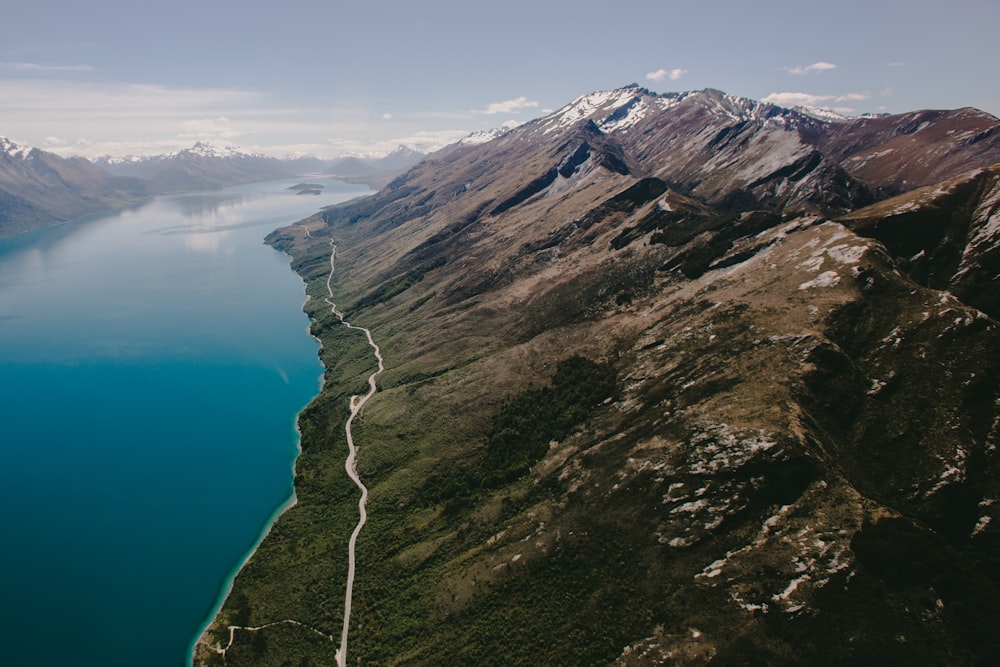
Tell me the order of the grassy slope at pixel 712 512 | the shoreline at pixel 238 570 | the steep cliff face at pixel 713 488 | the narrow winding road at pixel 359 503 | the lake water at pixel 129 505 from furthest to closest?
the lake water at pixel 129 505, the shoreline at pixel 238 570, the narrow winding road at pixel 359 503, the steep cliff face at pixel 713 488, the grassy slope at pixel 712 512

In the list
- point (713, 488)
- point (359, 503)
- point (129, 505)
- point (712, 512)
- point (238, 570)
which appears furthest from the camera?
Answer: point (129, 505)

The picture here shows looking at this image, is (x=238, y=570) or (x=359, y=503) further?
(x=359, y=503)

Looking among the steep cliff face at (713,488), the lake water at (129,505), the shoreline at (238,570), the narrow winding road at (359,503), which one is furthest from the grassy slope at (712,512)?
the lake water at (129,505)

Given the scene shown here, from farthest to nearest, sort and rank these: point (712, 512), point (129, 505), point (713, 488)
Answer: point (129, 505) → point (713, 488) → point (712, 512)

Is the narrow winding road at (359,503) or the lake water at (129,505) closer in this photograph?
the narrow winding road at (359,503)

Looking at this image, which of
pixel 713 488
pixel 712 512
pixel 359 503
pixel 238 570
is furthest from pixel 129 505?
pixel 713 488

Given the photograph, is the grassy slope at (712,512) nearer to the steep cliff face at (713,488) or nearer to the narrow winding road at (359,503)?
the steep cliff face at (713,488)

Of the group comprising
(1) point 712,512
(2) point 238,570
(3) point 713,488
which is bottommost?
(2) point 238,570

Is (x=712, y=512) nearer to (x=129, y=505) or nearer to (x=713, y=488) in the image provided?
(x=713, y=488)

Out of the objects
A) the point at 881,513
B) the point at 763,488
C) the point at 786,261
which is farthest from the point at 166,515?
the point at 786,261

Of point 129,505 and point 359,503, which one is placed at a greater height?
point 129,505

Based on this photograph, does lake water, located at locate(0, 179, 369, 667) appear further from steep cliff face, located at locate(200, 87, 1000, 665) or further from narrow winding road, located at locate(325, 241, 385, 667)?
narrow winding road, located at locate(325, 241, 385, 667)

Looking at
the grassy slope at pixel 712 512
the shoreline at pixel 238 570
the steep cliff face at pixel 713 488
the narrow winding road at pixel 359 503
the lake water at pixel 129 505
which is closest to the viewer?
the grassy slope at pixel 712 512
